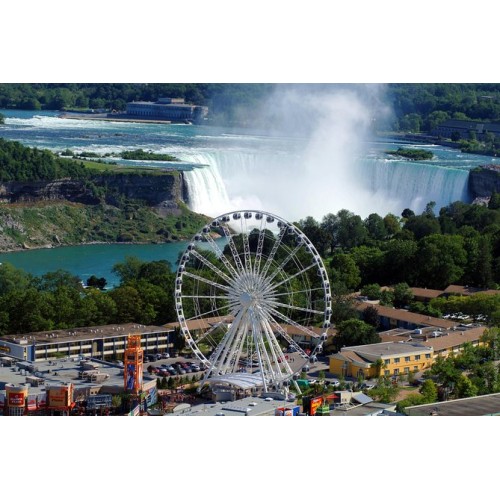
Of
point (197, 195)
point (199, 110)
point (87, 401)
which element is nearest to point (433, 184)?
point (197, 195)

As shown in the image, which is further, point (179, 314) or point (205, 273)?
point (205, 273)

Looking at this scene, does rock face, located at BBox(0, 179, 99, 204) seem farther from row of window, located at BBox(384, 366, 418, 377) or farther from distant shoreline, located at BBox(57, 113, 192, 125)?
row of window, located at BBox(384, 366, 418, 377)

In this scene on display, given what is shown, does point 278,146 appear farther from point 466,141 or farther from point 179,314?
point 179,314

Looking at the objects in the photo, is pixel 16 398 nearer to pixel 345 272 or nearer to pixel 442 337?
pixel 442 337

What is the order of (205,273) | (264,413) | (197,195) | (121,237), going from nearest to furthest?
(264,413) < (205,273) < (121,237) < (197,195)

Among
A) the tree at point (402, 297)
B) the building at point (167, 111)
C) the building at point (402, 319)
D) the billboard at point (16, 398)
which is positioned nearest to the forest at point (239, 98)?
the building at point (167, 111)

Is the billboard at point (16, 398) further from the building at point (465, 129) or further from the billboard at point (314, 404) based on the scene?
the building at point (465, 129)

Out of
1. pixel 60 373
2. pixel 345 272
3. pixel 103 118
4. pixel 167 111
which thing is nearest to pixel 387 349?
pixel 60 373
